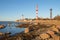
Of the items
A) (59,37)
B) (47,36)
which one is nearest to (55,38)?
(59,37)

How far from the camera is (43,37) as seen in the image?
599 inches

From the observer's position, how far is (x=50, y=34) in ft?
53.3

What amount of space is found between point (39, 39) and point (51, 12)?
192 feet

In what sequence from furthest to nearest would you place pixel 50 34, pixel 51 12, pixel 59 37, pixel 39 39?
1. pixel 51 12
2. pixel 50 34
3. pixel 39 39
4. pixel 59 37

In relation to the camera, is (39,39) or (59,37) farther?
(39,39)

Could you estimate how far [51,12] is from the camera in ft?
236

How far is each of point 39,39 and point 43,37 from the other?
2.06 feet

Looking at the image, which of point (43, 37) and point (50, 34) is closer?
point (43, 37)

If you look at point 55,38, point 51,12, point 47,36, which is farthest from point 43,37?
point 51,12

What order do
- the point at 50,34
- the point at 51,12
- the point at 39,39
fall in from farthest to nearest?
the point at 51,12 → the point at 50,34 → the point at 39,39

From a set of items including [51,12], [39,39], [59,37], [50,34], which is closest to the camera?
[59,37]

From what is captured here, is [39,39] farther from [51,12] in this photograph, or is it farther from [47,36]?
[51,12]

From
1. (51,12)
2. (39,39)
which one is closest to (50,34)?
(39,39)

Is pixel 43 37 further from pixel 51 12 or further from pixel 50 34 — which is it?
pixel 51 12
